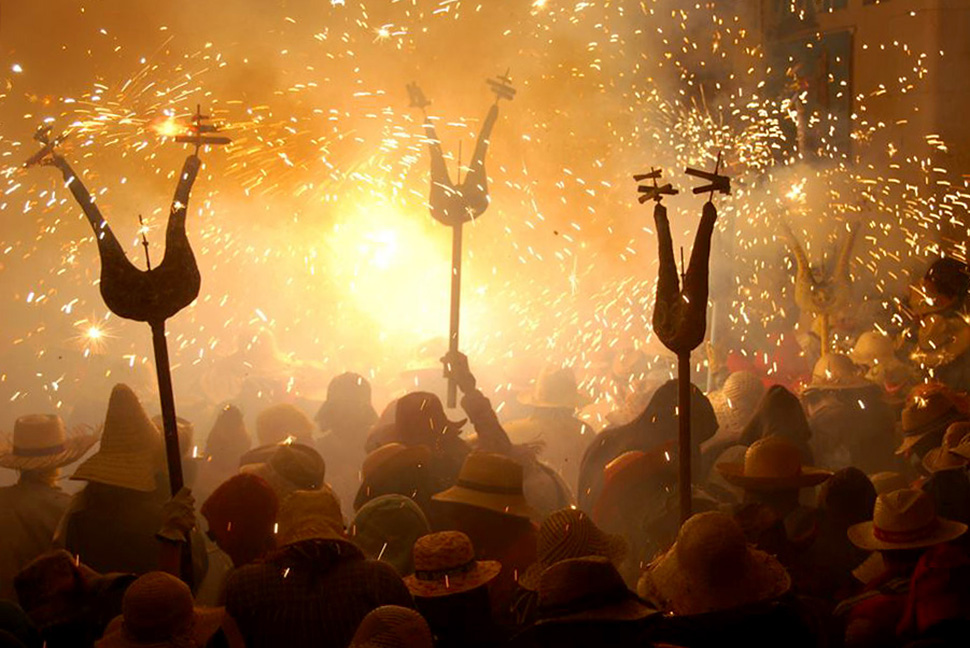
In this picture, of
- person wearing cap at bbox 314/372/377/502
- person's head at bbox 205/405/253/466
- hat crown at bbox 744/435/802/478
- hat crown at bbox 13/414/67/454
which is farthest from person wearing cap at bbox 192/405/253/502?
hat crown at bbox 744/435/802/478

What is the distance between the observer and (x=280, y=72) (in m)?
10.4

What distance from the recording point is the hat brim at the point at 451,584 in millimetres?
3426

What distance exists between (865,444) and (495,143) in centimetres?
636

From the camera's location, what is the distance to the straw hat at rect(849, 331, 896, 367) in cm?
854

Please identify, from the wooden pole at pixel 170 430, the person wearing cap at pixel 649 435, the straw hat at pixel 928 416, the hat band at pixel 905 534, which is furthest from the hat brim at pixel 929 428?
the wooden pole at pixel 170 430

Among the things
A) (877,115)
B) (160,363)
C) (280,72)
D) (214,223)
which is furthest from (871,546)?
(877,115)

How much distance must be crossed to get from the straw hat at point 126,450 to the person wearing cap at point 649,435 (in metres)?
2.01

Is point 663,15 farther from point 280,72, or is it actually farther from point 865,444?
point 865,444

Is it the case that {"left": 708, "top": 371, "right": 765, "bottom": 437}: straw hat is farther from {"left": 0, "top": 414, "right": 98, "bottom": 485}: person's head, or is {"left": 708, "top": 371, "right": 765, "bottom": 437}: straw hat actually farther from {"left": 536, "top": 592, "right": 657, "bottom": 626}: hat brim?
{"left": 536, "top": 592, "right": 657, "bottom": 626}: hat brim

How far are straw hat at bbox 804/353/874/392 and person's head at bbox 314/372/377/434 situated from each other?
8.91 ft

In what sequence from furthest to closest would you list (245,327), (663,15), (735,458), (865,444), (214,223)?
(663,15) → (245,327) → (214,223) → (865,444) → (735,458)

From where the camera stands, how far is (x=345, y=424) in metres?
6.78

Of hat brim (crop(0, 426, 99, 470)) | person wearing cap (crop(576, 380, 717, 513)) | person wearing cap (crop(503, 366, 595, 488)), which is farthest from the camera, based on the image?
person wearing cap (crop(503, 366, 595, 488))

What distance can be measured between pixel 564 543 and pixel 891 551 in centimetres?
112
